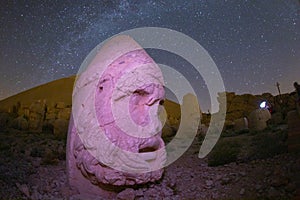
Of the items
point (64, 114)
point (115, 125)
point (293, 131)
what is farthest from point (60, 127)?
point (293, 131)

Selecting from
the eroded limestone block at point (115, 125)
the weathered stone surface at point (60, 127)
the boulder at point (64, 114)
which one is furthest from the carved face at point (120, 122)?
the boulder at point (64, 114)

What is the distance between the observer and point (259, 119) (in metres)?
4.38

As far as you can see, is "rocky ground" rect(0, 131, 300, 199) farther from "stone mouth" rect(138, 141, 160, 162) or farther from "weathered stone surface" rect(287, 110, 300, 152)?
"stone mouth" rect(138, 141, 160, 162)

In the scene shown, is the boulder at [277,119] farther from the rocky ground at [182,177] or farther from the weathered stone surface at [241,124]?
the rocky ground at [182,177]

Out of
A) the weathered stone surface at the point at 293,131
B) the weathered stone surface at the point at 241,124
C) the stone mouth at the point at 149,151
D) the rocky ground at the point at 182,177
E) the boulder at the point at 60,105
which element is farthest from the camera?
the boulder at the point at 60,105

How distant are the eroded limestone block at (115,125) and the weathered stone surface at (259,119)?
1.73 m

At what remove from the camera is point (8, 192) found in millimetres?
3447

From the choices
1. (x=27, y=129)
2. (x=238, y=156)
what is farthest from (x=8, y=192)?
(x=238, y=156)

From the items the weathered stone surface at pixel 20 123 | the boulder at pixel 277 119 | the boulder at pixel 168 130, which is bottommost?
the boulder at pixel 277 119

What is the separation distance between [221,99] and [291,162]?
134 centimetres

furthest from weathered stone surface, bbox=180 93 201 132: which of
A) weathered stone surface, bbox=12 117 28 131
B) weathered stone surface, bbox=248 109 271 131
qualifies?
weathered stone surface, bbox=12 117 28 131

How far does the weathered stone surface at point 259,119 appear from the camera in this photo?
432 centimetres

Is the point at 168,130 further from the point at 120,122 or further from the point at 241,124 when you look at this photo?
the point at 120,122

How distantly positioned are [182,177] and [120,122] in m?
1.21
